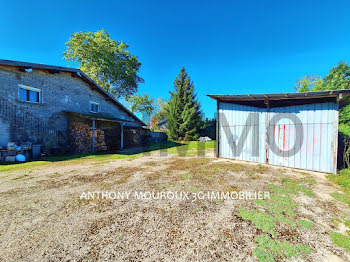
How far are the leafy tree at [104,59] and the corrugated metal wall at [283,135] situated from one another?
776 inches

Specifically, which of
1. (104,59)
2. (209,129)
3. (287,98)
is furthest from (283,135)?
(104,59)

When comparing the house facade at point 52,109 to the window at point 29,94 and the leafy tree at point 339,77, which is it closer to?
the window at point 29,94

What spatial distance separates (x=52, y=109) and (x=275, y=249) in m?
12.4

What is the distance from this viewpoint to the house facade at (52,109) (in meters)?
7.52

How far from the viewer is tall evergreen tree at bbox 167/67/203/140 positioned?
774 inches

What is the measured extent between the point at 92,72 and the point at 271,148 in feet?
77.5

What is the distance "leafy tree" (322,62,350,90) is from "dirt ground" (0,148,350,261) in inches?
628

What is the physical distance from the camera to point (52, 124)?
929 cm

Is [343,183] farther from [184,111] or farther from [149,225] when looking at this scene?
[184,111]

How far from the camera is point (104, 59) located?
20.6 meters

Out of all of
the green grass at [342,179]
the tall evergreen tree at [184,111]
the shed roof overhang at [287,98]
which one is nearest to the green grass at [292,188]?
the green grass at [342,179]

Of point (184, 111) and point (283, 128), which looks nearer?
point (283, 128)

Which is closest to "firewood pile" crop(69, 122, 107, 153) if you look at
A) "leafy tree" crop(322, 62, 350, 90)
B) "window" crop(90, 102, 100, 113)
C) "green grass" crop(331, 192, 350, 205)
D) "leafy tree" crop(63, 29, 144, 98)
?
"window" crop(90, 102, 100, 113)

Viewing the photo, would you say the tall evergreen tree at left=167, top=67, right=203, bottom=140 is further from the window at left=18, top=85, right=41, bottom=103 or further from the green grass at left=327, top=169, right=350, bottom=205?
the green grass at left=327, top=169, right=350, bottom=205
